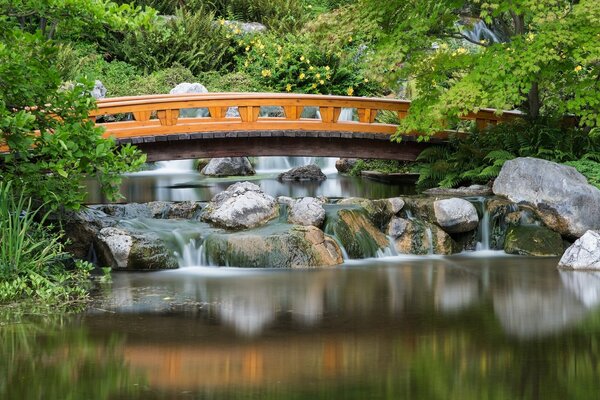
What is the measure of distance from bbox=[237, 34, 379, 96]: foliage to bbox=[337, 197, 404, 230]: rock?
901cm

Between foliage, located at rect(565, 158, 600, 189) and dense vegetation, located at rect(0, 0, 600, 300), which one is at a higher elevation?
dense vegetation, located at rect(0, 0, 600, 300)

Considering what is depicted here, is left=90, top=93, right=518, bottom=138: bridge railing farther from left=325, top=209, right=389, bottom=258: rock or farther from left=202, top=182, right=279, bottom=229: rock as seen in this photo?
left=325, top=209, right=389, bottom=258: rock

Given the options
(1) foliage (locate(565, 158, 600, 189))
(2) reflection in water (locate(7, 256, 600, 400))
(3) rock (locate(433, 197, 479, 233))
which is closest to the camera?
(2) reflection in water (locate(7, 256, 600, 400))

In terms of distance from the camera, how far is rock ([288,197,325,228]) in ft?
47.2

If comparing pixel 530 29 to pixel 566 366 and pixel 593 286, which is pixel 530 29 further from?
pixel 566 366

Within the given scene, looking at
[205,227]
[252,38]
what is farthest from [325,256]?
[252,38]

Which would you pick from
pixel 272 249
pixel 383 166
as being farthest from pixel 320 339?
pixel 383 166

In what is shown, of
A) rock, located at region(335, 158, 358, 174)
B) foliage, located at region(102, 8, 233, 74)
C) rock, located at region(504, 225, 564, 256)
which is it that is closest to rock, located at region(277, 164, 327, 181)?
rock, located at region(335, 158, 358, 174)

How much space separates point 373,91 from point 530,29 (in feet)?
21.8

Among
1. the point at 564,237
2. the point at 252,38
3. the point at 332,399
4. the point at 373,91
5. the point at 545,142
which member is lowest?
the point at 332,399

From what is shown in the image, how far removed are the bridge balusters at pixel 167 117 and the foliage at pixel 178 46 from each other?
26.0 feet

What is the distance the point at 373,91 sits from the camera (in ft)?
82.4

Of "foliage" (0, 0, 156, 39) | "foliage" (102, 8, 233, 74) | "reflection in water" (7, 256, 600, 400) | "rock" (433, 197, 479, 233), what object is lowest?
"reflection in water" (7, 256, 600, 400)

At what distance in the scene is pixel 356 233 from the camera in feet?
47.6
